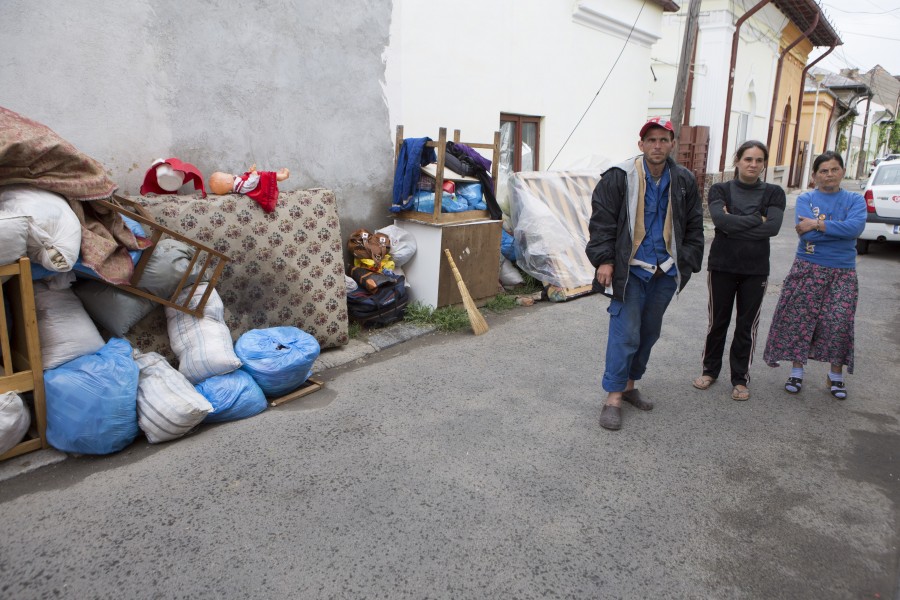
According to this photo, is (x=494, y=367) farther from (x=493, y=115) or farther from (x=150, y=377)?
(x=493, y=115)

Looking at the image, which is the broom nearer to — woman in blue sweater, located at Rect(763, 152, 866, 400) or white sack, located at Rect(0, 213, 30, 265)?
woman in blue sweater, located at Rect(763, 152, 866, 400)

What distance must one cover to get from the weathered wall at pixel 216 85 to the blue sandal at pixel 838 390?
13.7ft

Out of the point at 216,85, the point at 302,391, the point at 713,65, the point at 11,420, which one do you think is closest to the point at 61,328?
the point at 11,420

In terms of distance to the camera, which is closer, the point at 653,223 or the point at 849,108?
the point at 653,223

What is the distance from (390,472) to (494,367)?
1.72 m

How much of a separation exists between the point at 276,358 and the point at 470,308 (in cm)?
212

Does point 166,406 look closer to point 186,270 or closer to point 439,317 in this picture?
point 186,270

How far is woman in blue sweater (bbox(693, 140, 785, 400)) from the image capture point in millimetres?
3744

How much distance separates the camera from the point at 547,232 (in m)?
6.80

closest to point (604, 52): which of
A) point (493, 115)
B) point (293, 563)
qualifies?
point (493, 115)

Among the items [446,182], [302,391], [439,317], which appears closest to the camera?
[302,391]

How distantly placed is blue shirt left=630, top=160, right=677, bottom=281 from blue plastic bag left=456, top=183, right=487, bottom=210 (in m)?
2.81

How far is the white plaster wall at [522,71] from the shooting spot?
6.19 meters

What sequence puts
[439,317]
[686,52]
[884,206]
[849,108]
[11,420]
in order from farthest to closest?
1. [849,108]
2. [686,52]
3. [884,206]
4. [439,317]
5. [11,420]
